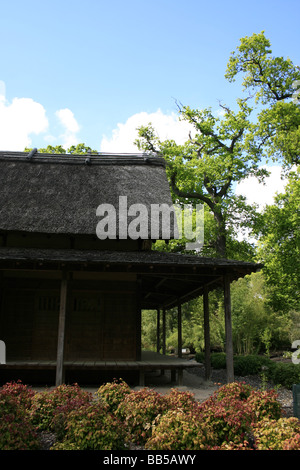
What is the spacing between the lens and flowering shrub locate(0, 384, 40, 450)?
4.99 meters

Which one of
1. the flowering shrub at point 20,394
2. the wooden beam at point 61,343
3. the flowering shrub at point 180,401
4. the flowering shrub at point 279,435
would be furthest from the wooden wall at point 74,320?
the flowering shrub at point 279,435

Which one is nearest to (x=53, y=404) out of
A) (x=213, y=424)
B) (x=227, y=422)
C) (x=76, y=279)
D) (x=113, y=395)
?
(x=113, y=395)

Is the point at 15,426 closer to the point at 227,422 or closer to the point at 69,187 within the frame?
the point at 227,422

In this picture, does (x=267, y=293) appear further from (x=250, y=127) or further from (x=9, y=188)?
(x=9, y=188)

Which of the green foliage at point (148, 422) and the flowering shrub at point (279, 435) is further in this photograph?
the green foliage at point (148, 422)

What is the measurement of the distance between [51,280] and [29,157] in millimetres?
6517

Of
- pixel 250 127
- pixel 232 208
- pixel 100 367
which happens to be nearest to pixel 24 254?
pixel 100 367

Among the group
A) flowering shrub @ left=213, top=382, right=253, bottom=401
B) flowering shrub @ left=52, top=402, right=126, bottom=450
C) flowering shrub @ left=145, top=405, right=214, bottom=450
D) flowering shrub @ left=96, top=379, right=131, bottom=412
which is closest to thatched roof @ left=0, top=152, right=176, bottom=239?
flowering shrub @ left=96, top=379, right=131, bottom=412

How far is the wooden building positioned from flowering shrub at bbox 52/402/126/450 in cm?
473

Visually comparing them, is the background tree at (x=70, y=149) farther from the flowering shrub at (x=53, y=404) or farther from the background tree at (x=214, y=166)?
the flowering shrub at (x=53, y=404)

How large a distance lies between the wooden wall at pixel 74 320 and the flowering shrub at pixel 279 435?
734 centimetres

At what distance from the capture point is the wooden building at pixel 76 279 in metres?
10.7

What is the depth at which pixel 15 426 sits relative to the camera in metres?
5.25
